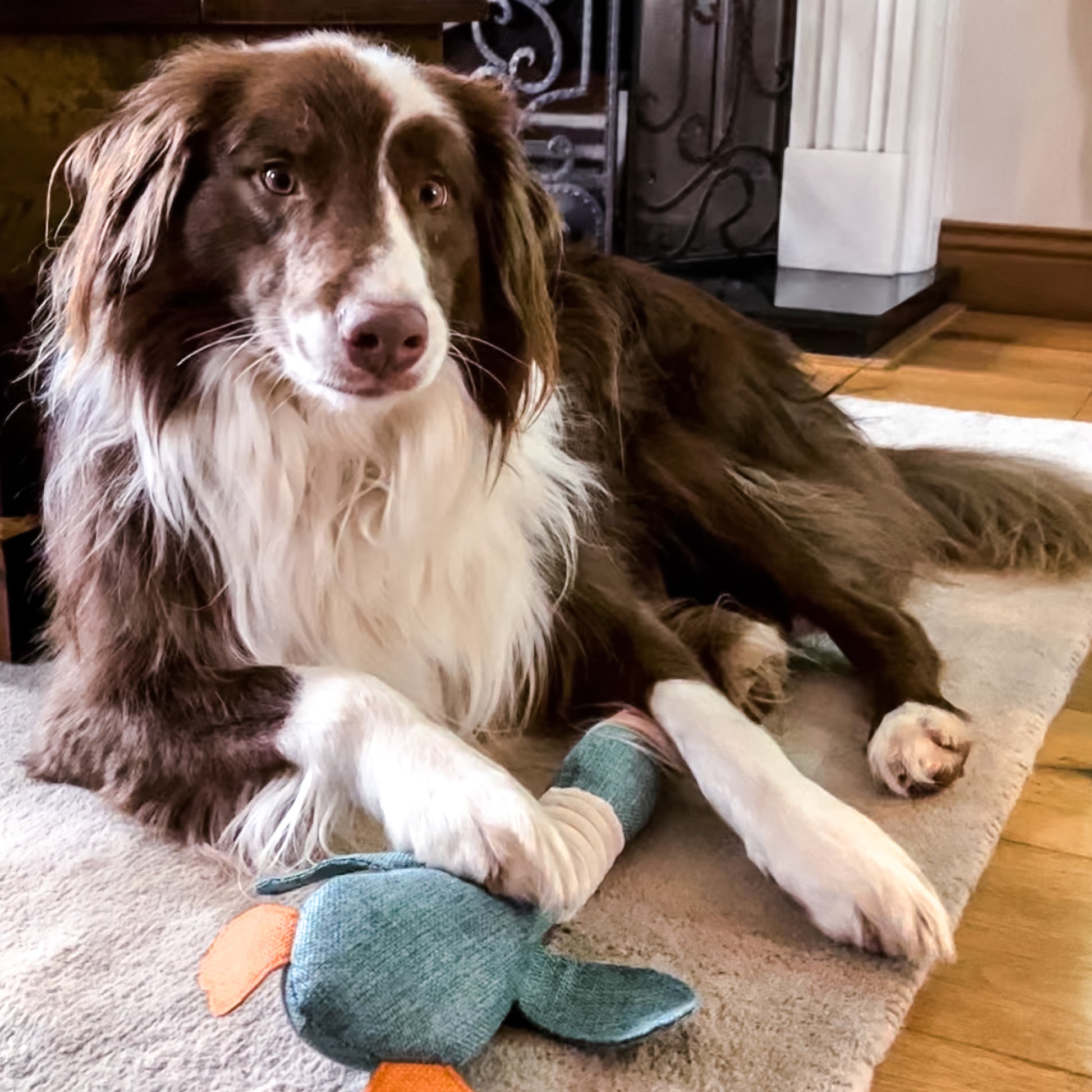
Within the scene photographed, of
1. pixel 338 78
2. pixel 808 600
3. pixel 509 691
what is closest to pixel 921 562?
pixel 808 600

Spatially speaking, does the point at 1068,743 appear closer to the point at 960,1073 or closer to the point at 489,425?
the point at 960,1073

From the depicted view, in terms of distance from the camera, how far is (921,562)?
229cm

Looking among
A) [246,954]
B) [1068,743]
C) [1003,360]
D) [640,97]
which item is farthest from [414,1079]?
[640,97]

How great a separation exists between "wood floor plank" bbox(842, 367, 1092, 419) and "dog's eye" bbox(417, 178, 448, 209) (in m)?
2.13

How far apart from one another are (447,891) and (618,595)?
69cm

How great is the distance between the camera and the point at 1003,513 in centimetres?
238

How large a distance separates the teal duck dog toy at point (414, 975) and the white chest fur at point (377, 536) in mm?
380

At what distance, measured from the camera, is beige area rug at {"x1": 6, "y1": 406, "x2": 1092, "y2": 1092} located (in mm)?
1177

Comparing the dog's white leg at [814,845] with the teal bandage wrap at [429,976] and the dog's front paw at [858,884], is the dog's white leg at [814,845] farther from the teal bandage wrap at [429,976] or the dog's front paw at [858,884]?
the teal bandage wrap at [429,976]

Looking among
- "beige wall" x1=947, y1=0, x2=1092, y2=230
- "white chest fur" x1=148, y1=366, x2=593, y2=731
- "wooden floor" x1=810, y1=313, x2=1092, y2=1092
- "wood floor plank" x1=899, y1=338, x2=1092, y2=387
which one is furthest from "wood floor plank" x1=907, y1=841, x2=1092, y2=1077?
"beige wall" x1=947, y1=0, x2=1092, y2=230

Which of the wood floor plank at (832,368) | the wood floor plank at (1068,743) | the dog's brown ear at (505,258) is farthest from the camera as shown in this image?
the wood floor plank at (832,368)

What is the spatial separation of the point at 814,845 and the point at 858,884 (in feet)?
0.20

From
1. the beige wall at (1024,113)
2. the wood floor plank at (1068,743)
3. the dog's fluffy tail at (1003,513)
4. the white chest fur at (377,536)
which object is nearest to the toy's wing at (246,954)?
the white chest fur at (377,536)

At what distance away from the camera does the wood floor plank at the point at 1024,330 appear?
4156mm
